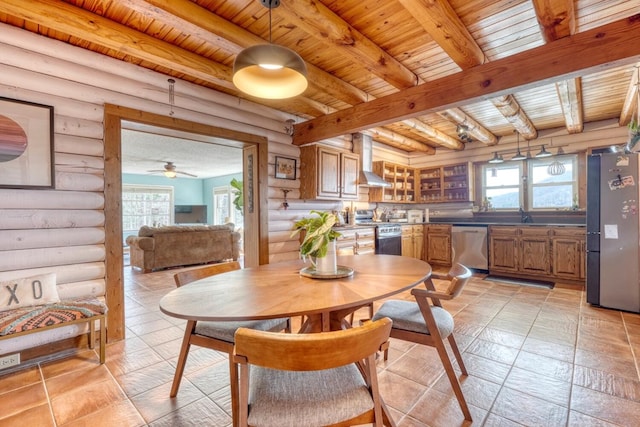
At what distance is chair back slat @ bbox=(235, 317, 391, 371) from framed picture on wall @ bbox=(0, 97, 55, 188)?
2.48 metres

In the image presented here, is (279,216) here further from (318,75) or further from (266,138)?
Result: (318,75)

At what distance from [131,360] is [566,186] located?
6.74m

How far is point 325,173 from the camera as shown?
4352mm

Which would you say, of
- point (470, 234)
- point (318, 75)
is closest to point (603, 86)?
point (470, 234)

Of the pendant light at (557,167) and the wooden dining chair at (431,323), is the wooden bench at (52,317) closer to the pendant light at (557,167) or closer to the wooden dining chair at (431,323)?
the wooden dining chair at (431,323)

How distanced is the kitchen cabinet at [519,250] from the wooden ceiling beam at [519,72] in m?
Result: 3.10

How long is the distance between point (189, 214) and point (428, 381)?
9.46 metres

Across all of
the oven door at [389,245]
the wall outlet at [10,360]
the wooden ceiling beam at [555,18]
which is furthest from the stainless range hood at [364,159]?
the wall outlet at [10,360]

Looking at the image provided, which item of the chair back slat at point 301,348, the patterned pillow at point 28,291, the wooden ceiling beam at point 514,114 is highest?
the wooden ceiling beam at point 514,114

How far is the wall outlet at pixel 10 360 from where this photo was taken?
6.68 feet

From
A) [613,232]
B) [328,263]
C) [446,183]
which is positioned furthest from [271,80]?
[446,183]

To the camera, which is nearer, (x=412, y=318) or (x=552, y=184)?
(x=412, y=318)

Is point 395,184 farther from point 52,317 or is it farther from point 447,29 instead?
point 52,317

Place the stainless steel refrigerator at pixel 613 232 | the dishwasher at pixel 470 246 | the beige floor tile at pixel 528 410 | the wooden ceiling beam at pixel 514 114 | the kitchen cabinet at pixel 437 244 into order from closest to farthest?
1. the beige floor tile at pixel 528 410
2. the stainless steel refrigerator at pixel 613 232
3. the wooden ceiling beam at pixel 514 114
4. the dishwasher at pixel 470 246
5. the kitchen cabinet at pixel 437 244
